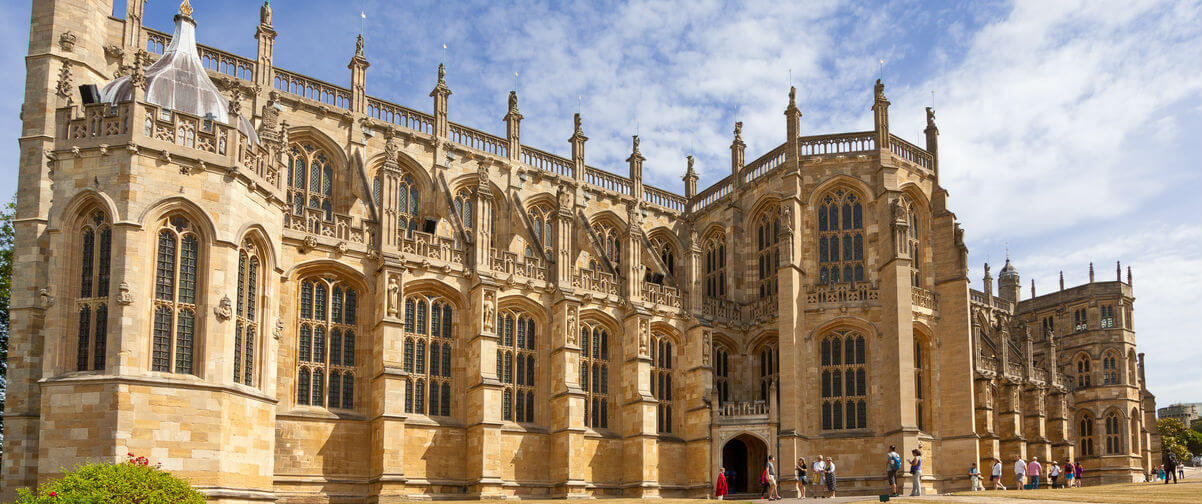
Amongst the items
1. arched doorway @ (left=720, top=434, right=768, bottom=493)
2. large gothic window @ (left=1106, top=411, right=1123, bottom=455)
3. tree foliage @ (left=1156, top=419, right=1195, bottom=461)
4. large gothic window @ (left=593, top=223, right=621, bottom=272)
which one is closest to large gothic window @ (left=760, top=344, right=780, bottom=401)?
arched doorway @ (left=720, top=434, right=768, bottom=493)

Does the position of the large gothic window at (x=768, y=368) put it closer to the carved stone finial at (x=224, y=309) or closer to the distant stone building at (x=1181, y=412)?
the carved stone finial at (x=224, y=309)

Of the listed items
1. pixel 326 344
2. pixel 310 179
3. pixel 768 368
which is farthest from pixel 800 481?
pixel 310 179

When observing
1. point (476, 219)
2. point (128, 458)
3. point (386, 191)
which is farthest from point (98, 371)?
point (476, 219)

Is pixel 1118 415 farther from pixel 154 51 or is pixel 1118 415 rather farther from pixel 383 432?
pixel 154 51

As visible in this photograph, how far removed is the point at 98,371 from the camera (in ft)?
84.8

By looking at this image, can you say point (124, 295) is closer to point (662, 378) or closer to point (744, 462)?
point (662, 378)

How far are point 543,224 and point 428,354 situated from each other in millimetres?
10706

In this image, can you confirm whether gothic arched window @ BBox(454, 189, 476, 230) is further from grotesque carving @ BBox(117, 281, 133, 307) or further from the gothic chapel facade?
grotesque carving @ BBox(117, 281, 133, 307)

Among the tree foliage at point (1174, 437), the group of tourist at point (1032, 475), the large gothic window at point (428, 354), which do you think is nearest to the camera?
the large gothic window at point (428, 354)

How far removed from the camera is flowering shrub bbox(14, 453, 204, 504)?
20.3 meters

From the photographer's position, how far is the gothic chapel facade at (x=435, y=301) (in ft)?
88.1

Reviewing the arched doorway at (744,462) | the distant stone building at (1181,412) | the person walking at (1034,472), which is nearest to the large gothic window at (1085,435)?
the person walking at (1034,472)

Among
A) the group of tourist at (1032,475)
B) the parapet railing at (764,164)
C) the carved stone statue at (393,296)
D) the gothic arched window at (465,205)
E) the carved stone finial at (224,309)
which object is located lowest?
the group of tourist at (1032,475)

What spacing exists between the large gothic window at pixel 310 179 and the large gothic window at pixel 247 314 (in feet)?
27.9
